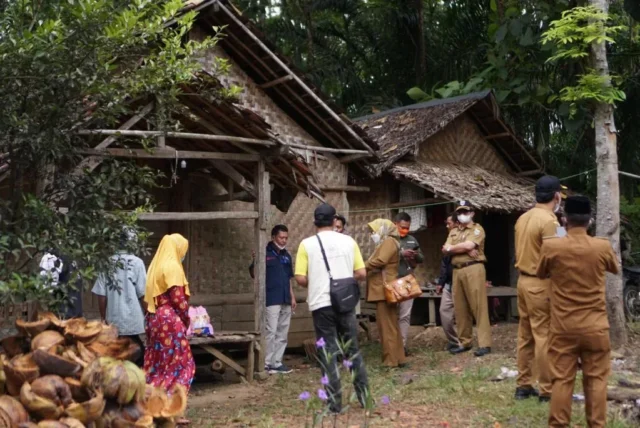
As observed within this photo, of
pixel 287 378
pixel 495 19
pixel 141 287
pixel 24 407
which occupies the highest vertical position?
pixel 495 19

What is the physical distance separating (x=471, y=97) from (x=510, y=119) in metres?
4.18

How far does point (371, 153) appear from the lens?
41.0 ft

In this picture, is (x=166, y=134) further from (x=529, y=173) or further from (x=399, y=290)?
(x=529, y=173)

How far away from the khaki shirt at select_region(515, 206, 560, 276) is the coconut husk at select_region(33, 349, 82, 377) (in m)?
3.89

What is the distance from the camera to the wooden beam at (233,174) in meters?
9.58

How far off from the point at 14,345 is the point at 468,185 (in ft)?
30.7

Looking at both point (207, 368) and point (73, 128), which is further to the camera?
point (207, 368)

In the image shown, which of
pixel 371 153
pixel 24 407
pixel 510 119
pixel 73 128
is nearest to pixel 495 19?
pixel 371 153

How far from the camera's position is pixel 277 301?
9.93m

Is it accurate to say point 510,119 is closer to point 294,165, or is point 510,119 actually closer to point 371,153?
point 371,153

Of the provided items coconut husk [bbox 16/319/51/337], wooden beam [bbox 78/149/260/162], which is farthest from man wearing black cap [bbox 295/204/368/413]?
coconut husk [bbox 16/319/51/337]

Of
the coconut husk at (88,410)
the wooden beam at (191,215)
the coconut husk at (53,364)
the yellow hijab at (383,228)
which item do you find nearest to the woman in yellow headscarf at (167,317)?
the wooden beam at (191,215)

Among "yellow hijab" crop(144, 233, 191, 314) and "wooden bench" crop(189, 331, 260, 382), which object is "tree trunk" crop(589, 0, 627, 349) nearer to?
"wooden bench" crop(189, 331, 260, 382)

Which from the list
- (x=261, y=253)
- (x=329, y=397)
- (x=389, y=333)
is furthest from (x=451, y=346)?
(x=329, y=397)
